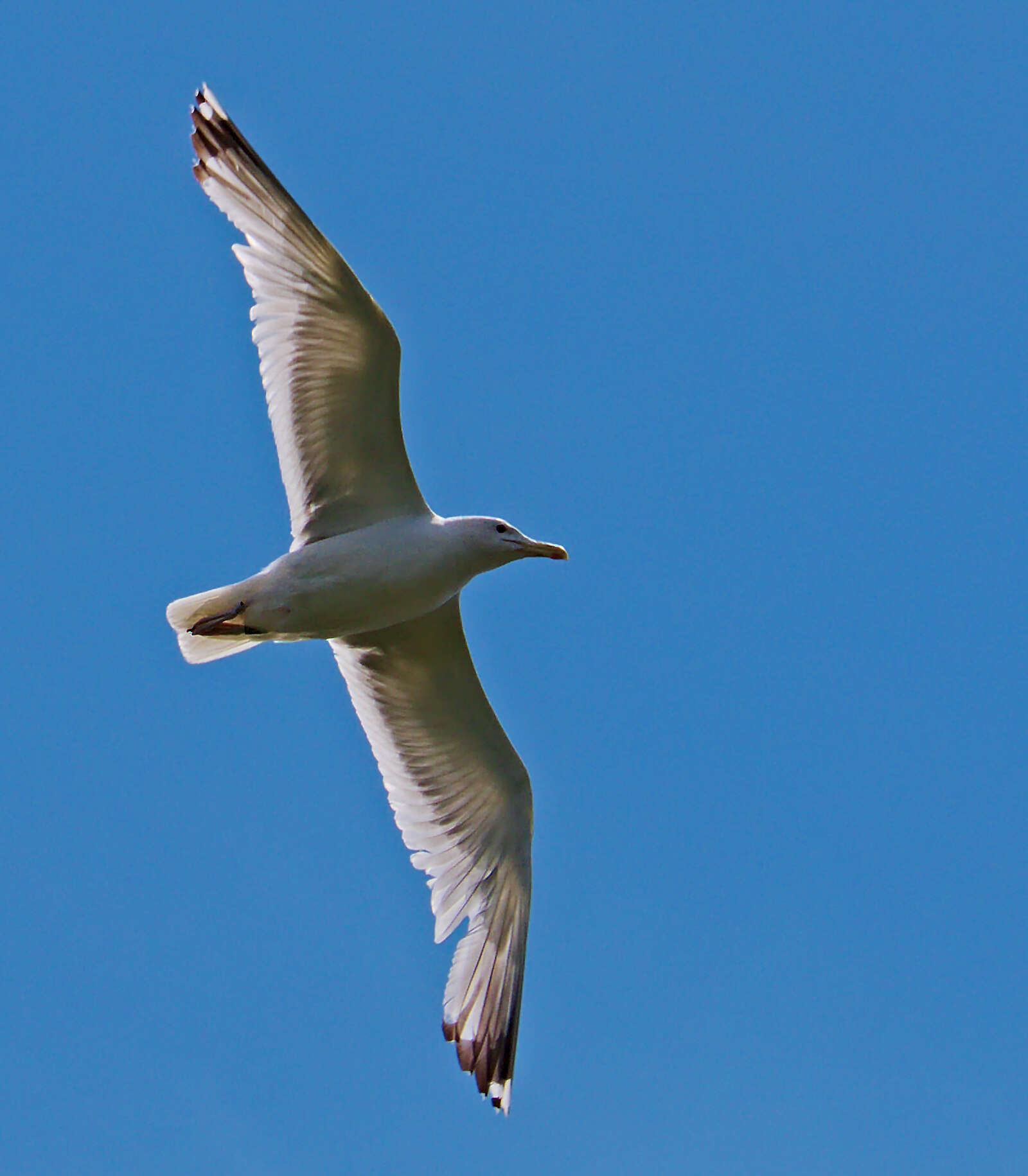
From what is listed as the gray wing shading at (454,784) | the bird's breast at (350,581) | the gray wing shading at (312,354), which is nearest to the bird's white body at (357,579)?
the bird's breast at (350,581)

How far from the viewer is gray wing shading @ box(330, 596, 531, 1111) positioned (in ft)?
32.8

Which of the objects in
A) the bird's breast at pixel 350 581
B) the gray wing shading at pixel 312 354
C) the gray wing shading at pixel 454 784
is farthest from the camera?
the gray wing shading at pixel 454 784

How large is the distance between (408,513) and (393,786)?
1795 millimetres

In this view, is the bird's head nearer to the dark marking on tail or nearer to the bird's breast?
the bird's breast

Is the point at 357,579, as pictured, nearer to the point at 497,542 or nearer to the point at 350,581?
the point at 350,581

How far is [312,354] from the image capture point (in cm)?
939

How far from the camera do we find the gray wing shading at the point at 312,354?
9195 millimetres

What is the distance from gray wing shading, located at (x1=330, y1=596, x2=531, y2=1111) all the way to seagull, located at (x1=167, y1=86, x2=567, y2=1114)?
0.03ft

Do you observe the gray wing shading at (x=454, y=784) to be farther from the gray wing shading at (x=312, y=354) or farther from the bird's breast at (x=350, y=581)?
the gray wing shading at (x=312, y=354)

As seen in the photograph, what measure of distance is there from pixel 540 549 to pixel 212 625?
192 cm

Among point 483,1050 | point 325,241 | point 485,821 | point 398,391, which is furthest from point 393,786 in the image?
point 325,241

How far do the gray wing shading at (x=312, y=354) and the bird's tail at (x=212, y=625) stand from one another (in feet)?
1.95

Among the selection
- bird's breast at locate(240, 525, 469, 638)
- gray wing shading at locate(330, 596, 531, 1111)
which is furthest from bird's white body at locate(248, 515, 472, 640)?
gray wing shading at locate(330, 596, 531, 1111)

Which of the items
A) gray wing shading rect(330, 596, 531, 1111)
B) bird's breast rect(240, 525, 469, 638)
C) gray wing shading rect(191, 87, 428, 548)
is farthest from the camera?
gray wing shading rect(330, 596, 531, 1111)
